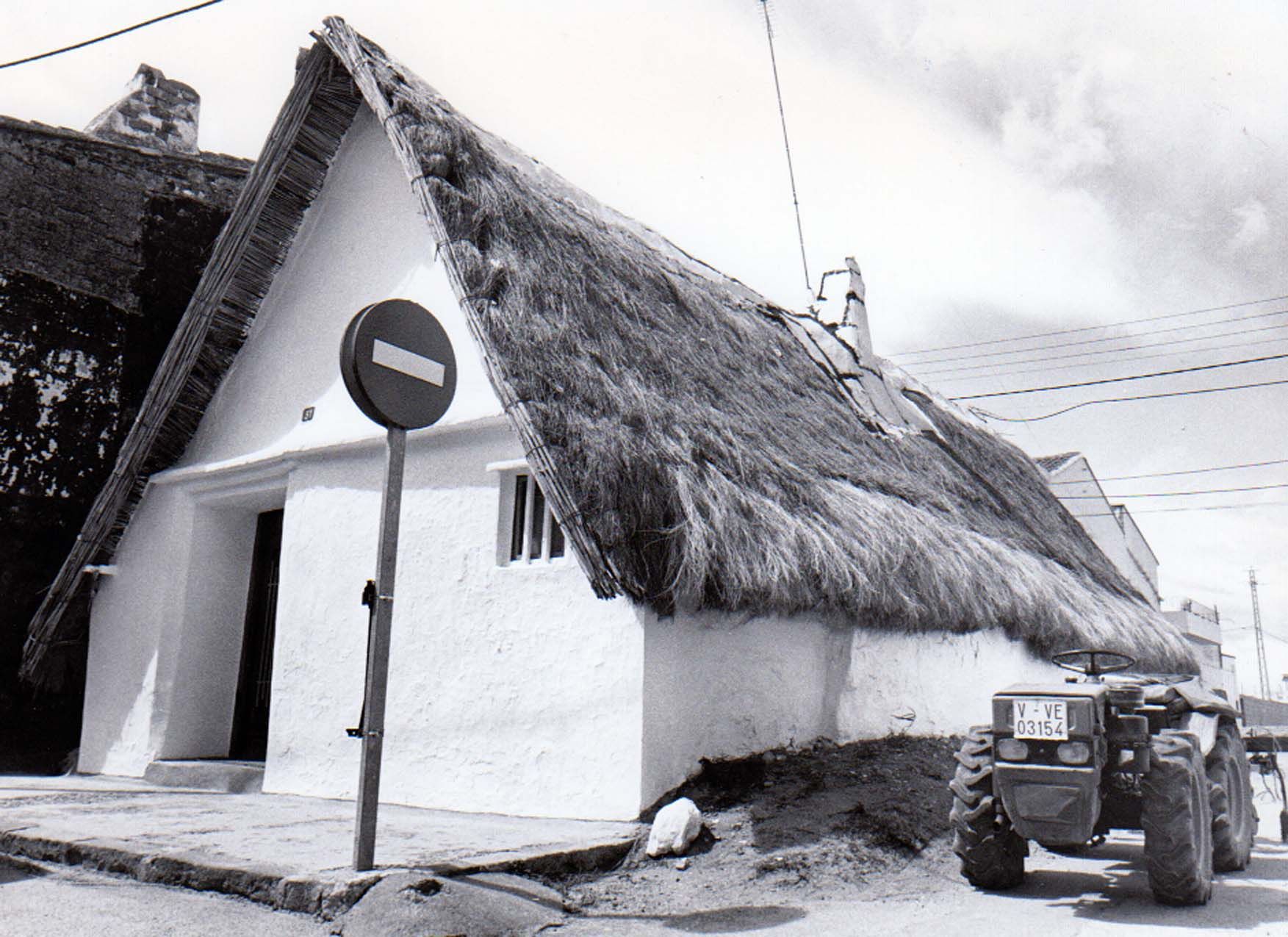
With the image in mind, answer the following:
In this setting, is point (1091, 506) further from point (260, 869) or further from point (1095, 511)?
point (260, 869)

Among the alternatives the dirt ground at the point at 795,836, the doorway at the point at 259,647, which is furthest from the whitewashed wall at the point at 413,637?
the dirt ground at the point at 795,836

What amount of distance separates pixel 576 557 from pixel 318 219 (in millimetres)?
4585

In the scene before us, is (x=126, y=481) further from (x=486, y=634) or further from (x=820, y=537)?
(x=820, y=537)

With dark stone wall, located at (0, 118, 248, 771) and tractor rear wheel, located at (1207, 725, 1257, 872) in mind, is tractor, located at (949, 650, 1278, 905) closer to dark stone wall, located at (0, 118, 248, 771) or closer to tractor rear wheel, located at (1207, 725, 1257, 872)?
tractor rear wheel, located at (1207, 725, 1257, 872)

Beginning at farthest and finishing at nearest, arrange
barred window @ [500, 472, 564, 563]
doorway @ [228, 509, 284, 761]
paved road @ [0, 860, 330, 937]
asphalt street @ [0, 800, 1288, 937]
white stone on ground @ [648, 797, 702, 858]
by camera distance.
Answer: doorway @ [228, 509, 284, 761], barred window @ [500, 472, 564, 563], white stone on ground @ [648, 797, 702, 858], asphalt street @ [0, 800, 1288, 937], paved road @ [0, 860, 330, 937]

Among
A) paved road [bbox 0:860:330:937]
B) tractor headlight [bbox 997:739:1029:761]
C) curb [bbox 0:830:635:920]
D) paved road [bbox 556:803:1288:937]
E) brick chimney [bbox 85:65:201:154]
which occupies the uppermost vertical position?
brick chimney [bbox 85:65:201:154]

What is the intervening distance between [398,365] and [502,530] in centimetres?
258

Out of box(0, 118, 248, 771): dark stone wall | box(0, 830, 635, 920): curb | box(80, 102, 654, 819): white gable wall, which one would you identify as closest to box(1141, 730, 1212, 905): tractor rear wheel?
box(0, 830, 635, 920): curb

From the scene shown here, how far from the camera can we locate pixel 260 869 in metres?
4.33

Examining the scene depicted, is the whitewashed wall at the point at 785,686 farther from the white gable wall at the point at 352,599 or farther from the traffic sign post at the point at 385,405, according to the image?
the traffic sign post at the point at 385,405

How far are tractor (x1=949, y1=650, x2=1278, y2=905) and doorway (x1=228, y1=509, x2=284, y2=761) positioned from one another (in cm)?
595

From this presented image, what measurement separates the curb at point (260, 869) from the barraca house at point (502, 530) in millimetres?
1109

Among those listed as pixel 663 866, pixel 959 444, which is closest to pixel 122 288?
pixel 663 866

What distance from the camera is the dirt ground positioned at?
4.92 meters
